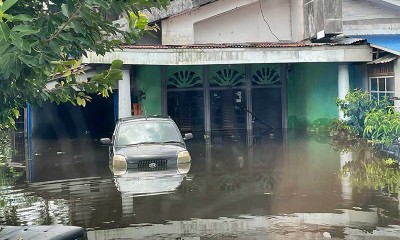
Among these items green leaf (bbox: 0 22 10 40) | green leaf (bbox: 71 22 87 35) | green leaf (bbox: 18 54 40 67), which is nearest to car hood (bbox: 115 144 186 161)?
green leaf (bbox: 71 22 87 35)

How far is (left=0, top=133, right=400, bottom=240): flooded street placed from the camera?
8.21 meters

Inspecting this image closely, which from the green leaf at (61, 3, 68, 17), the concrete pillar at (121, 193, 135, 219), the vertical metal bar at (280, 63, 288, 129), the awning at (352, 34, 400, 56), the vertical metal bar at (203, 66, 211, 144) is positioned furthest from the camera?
the vertical metal bar at (280, 63, 288, 129)

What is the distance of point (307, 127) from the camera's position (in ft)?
79.0

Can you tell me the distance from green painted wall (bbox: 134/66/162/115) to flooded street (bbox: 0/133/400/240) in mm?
7492

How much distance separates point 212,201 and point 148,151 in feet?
9.08

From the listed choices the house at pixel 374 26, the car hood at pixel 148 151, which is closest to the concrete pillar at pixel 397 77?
the house at pixel 374 26

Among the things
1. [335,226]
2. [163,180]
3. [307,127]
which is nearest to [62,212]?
[163,180]

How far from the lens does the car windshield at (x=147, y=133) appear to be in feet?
44.1

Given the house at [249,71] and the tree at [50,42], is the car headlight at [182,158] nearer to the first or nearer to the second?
the tree at [50,42]

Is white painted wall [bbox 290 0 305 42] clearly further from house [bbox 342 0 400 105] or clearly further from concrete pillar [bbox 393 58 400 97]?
concrete pillar [bbox 393 58 400 97]

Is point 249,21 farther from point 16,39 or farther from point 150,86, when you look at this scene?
point 16,39

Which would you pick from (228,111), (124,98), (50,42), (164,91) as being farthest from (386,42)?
(50,42)

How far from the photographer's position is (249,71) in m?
24.5

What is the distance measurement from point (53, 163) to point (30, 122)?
9.29 meters
